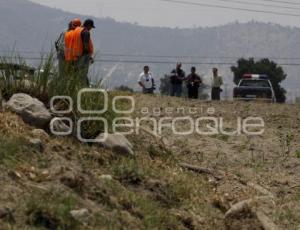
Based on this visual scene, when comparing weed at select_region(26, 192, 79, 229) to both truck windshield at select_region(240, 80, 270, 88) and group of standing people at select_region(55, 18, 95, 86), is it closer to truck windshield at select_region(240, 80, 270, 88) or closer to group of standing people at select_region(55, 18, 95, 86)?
group of standing people at select_region(55, 18, 95, 86)

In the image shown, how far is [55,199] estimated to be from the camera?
7121mm

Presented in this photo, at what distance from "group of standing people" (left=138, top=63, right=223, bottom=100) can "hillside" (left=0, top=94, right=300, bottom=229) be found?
10859mm

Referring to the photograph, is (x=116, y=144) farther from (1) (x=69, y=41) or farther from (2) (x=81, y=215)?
(1) (x=69, y=41)

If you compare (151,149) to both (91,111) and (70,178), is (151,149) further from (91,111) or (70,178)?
(70,178)

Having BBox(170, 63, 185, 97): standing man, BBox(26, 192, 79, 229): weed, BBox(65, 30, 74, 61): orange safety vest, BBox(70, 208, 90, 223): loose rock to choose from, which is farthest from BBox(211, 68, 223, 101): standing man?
BBox(26, 192, 79, 229): weed

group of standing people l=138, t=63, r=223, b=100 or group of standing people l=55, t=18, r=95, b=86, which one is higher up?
group of standing people l=55, t=18, r=95, b=86

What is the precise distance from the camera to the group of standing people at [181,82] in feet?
78.7

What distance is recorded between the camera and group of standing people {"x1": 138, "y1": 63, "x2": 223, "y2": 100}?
78.7 feet

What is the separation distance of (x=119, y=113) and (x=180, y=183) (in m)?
1.67

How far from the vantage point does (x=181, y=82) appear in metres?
25.3

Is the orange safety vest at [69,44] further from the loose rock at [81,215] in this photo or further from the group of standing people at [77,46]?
the loose rock at [81,215]

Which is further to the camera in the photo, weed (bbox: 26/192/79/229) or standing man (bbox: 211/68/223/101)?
standing man (bbox: 211/68/223/101)

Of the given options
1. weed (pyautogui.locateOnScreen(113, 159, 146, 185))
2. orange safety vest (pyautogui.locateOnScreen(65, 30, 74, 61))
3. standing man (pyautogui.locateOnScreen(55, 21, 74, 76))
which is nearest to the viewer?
weed (pyautogui.locateOnScreen(113, 159, 146, 185))

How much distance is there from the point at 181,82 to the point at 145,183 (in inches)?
654
